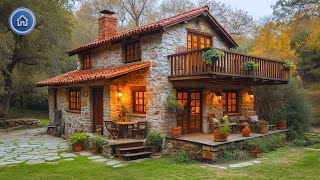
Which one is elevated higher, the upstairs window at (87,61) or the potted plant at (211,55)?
the upstairs window at (87,61)

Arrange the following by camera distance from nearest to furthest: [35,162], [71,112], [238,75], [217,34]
A: [35,162], [238,75], [217,34], [71,112]

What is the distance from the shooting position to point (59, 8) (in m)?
19.5

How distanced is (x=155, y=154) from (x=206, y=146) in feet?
6.67

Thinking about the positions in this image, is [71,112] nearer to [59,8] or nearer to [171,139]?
[171,139]

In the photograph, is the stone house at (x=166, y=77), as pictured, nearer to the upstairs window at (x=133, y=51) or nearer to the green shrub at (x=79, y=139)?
the upstairs window at (x=133, y=51)

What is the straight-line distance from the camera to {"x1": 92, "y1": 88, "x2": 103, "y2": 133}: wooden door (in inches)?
485

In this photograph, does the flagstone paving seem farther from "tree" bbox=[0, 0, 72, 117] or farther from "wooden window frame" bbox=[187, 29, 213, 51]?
"tree" bbox=[0, 0, 72, 117]

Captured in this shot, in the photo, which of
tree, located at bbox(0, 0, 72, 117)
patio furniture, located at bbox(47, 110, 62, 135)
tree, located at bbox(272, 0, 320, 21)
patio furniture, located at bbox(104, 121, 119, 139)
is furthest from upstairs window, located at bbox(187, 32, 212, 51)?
tree, located at bbox(0, 0, 72, 117)

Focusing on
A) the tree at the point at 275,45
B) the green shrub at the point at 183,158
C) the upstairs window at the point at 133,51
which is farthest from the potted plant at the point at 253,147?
the tree at the point at 275,45

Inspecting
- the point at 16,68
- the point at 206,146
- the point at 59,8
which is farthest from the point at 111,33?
the point at 16,68

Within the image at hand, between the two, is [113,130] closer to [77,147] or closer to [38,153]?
[77,147]

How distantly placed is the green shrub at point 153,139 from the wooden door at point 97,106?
321 cm

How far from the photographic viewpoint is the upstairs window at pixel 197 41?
38.0ft

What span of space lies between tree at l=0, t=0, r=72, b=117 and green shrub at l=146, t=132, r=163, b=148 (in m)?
11.0
